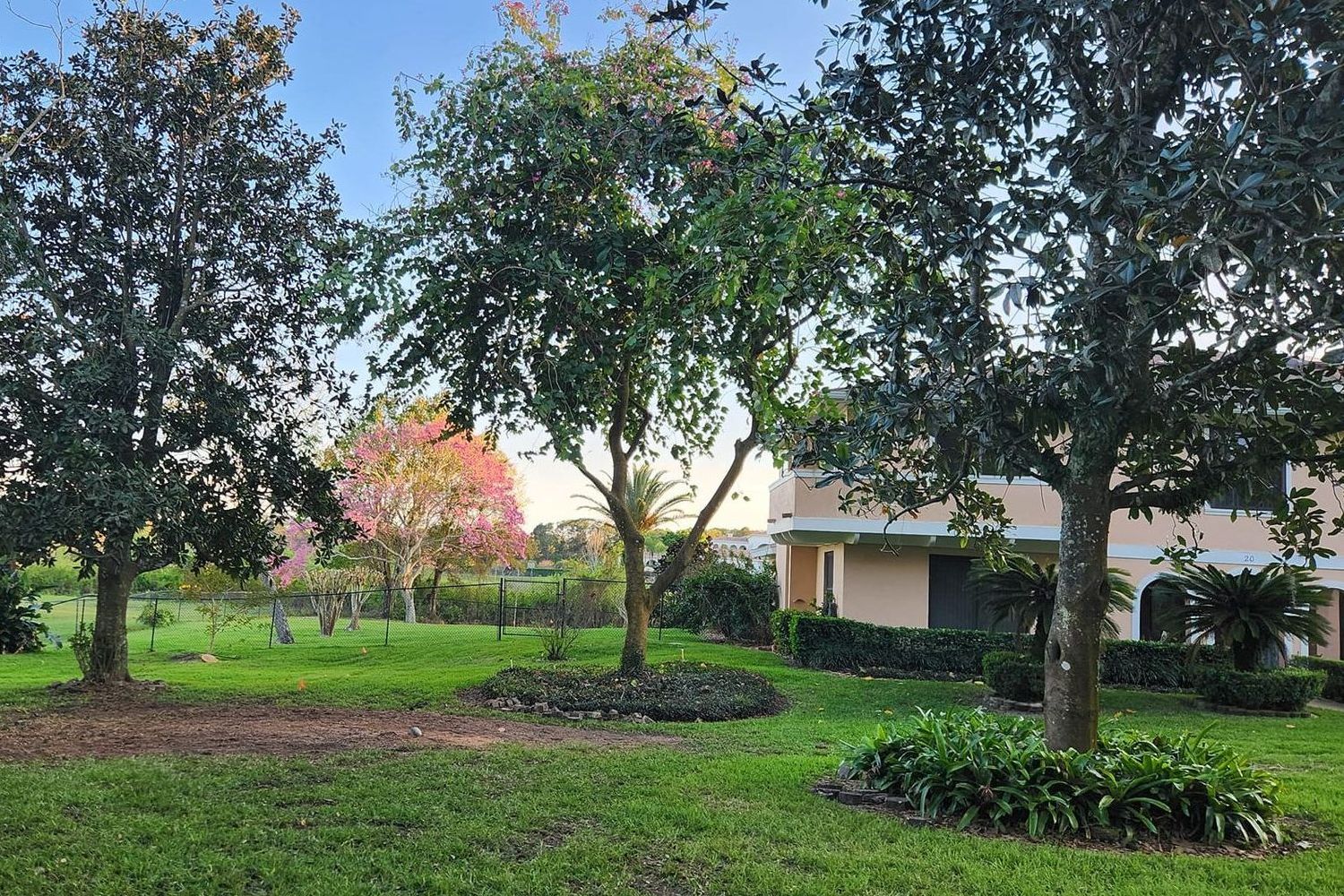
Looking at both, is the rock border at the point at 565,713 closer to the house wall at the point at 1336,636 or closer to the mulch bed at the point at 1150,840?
the mulch bed at the point at 1150,840

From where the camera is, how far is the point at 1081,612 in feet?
22.1

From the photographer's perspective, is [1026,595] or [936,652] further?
[936,652]

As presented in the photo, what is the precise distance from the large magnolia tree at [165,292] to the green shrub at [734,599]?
41.2 feet

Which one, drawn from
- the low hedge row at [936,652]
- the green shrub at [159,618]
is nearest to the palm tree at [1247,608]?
the low hedge row at [936,652]

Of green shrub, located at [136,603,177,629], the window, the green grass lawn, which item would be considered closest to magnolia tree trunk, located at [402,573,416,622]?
green shrub, located at [136,603,177,629]

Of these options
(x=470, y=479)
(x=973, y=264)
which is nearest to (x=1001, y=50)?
(x=973, y=264)

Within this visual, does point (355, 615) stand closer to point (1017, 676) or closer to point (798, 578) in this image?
point (798, 578)

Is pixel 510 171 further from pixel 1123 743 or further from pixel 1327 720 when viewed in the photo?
pixel 1327 720

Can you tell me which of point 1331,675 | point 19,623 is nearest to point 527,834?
point 1331,675

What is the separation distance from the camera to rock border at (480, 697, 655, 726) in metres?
11.7

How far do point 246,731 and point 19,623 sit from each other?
40.6ft

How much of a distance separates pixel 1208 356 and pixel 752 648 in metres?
16.6

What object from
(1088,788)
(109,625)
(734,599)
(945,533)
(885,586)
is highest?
(945,533)

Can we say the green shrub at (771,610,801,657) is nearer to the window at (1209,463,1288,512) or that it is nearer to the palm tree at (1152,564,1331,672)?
the palm tree at (1152,564,1331,672)
